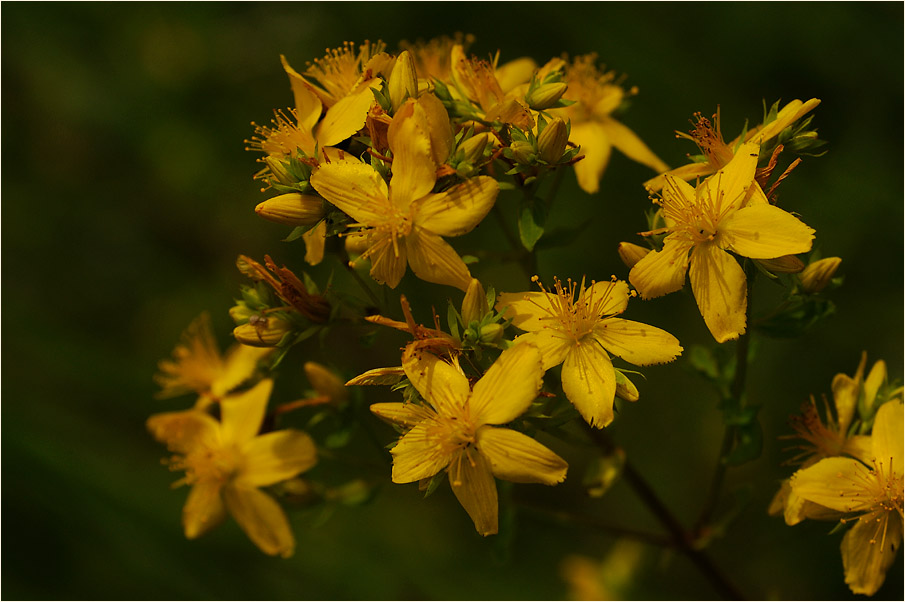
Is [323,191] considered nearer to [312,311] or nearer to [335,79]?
[312,311]

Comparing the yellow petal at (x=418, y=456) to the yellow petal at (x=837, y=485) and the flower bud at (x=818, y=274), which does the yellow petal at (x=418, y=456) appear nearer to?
the yellow petal at (x=837, y=485)

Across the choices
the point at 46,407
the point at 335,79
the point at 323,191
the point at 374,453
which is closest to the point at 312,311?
the point at 323,191

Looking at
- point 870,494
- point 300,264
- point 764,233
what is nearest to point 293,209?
point 764,233

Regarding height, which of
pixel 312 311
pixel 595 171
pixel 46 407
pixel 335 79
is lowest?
pixel 46 407

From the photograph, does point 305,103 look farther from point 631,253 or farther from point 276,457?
point 276,457

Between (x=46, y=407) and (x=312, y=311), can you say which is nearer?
(x=312, y=311)

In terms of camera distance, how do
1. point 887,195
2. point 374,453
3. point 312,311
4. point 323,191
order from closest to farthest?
point 323,191, point 312,311, point 887,195, point 374,453
